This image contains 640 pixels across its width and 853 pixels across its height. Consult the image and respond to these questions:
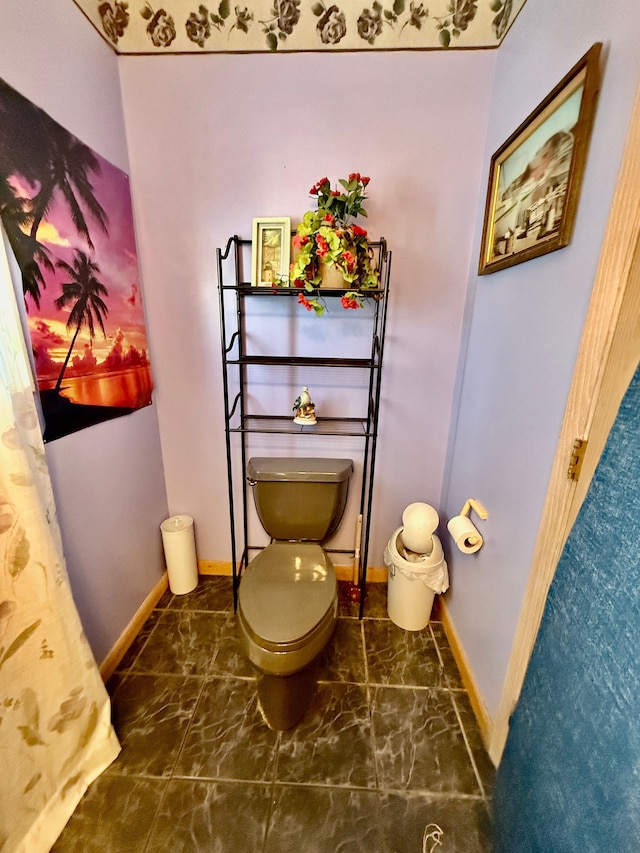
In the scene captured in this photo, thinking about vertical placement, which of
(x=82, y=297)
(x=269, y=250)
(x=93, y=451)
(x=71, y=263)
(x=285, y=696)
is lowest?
(x=285, y=696)

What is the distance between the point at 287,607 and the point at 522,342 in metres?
1.15

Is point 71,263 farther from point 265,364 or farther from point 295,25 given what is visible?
point 295,25

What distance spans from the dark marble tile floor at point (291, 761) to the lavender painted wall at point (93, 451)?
33 cm

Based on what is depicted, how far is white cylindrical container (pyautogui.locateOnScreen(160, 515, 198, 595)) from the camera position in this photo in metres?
1.69

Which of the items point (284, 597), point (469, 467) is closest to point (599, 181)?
point (469, 467)

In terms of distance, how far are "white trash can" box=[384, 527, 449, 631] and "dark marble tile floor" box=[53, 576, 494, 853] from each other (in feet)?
0.32

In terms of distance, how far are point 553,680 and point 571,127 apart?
1.30 meters

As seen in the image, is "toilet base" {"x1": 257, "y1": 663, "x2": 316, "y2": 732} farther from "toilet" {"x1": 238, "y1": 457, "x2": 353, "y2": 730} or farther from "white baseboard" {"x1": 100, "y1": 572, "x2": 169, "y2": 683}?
"white baseboard" {"x1": 100, "y1": 572, "x2": 169, "y2": 683}

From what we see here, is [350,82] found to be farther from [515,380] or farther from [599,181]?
[515,380]

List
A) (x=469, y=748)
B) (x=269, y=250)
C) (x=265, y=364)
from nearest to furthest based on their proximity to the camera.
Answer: (x=469, y=748)
(x=269, y=250)
(x=265, y=364)

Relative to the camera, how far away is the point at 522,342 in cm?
104

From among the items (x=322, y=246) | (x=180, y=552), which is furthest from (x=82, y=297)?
(x=180, y=552)

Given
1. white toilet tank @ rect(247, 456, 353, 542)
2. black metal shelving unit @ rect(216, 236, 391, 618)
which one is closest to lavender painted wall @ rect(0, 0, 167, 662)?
black metal shelving unit @ rect(216, 236, 391, 618)

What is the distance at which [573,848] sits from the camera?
2.12ft
